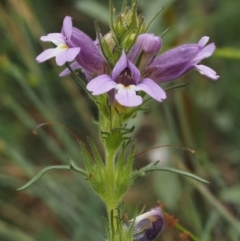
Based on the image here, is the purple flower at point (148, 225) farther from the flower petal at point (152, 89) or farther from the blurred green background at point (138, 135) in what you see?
the blurred green background at point (138, 135)

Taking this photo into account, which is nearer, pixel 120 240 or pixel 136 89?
pixel 136 89

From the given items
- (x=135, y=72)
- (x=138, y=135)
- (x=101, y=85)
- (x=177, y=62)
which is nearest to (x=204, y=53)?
(x=177, y=62)

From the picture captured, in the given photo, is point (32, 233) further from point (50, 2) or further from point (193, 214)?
point (50, 2)

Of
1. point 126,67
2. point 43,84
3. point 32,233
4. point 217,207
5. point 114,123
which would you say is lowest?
point 32,233

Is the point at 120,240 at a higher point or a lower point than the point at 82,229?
higher

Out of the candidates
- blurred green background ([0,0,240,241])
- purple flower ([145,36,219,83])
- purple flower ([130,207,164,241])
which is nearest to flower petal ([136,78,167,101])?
purple flower ([145,36,219,83])

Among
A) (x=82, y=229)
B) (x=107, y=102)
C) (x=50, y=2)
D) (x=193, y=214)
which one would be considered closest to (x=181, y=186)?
(x=193, y=214)

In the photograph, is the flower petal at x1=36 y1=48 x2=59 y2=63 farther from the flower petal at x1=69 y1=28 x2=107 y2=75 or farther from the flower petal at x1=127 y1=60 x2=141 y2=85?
the flower petal at x1=127 y1=60 x2=141 y2=85
